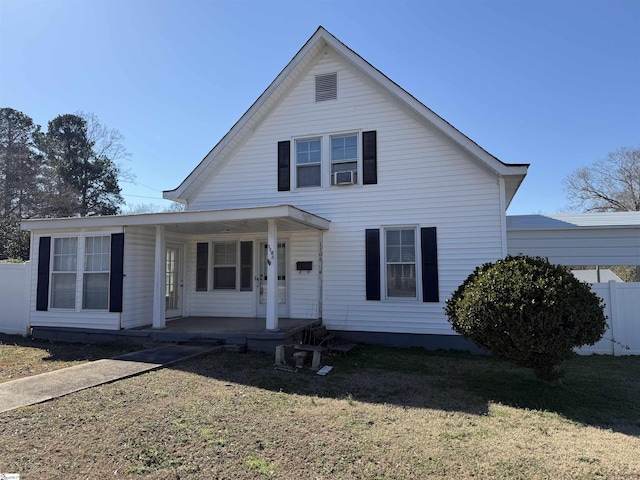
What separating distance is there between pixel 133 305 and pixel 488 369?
305 inches

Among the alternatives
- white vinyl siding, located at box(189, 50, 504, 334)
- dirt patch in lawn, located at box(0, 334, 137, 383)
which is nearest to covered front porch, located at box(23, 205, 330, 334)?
white vinyl siding, located at box(189, 50, 504, 334)

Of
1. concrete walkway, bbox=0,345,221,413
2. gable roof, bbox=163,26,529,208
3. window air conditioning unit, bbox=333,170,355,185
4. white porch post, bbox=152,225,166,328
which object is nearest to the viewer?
concrete walkway, bbox=0,345,221,413

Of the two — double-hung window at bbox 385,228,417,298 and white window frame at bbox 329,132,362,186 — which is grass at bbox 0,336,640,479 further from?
white window frame at bbox 329,132,362,186

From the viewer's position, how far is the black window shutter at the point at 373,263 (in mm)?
9594

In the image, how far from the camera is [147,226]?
950cm

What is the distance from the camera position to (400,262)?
9602mm

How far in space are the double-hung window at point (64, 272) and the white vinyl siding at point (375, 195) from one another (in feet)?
12.2

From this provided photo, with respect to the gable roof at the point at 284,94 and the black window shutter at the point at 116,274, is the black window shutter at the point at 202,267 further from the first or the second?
the black window shutter at the point at 116,274

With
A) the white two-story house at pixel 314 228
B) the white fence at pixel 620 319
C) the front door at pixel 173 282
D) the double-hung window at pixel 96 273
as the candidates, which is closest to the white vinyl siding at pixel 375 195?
the white two-story house at pixel 314 228

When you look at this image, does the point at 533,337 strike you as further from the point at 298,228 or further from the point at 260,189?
the point at 260,189

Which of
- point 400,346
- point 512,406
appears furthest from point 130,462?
point 400,346

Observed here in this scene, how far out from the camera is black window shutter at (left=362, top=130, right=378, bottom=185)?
32.4 ft

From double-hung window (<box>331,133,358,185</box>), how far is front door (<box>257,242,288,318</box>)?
226 centimetres

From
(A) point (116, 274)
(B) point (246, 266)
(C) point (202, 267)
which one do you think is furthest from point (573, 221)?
(A) point (116, 274)
